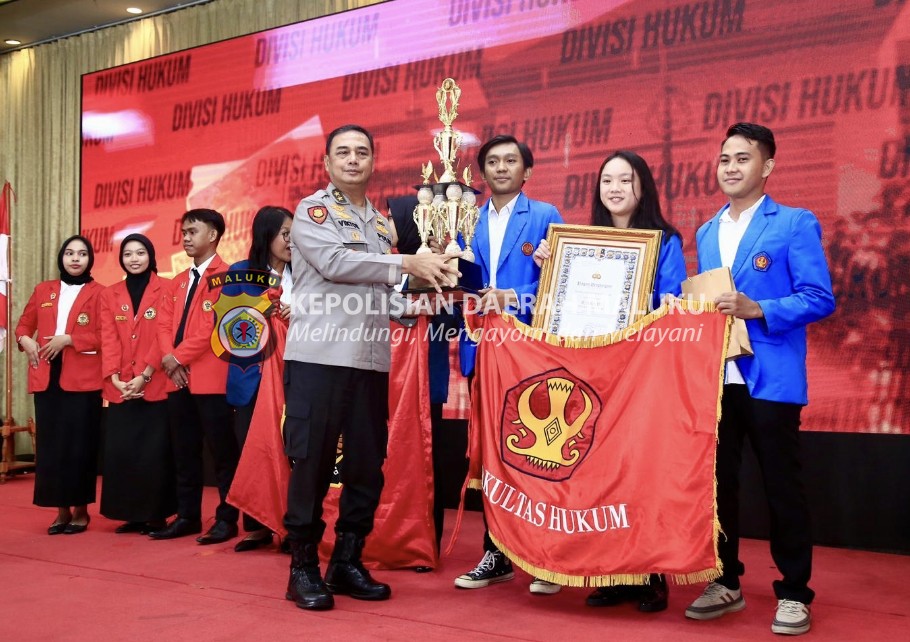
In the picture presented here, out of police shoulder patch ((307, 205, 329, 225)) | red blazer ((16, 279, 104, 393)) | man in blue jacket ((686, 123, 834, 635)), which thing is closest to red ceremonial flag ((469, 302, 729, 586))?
man in blue jacket ((686, 123, 834, 635))

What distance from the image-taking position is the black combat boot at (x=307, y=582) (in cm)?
270

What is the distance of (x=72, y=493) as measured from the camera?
4.20m

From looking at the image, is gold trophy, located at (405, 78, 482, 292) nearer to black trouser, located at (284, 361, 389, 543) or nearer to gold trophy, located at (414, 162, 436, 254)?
gold trophy, located at (414, 162, 436, 254)

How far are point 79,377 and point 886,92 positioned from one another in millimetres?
4066

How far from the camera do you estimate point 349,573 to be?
2.89m

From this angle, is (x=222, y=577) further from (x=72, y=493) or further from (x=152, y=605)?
(x=72, y=493)

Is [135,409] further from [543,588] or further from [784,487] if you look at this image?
[784,487]

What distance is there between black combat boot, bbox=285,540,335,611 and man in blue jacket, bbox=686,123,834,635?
1.15 meters

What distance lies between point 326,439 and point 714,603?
1.32 metres

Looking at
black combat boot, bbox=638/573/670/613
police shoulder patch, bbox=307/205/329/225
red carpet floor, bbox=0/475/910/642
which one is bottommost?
red carpet floor, bbox=0/475/910/642

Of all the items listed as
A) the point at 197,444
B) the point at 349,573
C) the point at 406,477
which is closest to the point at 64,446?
the point at 197,444

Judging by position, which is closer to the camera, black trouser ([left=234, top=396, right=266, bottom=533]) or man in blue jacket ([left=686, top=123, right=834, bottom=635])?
man in blue jacket ([left=686, top=123, right=834, bottom=635])

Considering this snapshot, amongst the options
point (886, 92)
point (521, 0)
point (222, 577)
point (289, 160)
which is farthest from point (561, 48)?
point (222, 577)

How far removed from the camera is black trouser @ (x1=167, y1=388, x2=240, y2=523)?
4047mm
